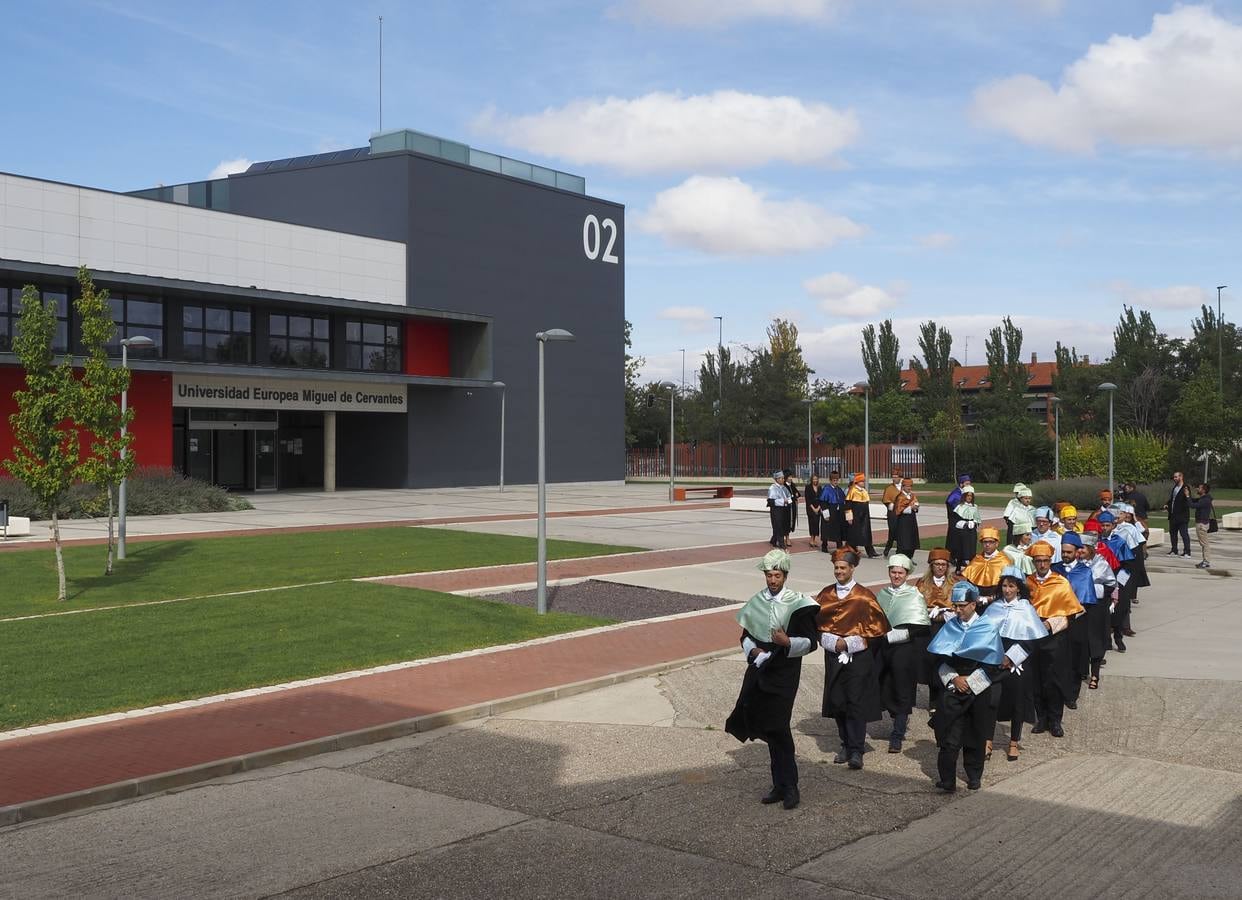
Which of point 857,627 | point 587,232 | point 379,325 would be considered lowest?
point 857,627

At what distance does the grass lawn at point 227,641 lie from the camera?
10.6m

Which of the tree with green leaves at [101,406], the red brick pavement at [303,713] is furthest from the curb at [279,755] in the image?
the tree with green leaves at [101,406]

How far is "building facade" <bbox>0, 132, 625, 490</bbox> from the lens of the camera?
35.5 m

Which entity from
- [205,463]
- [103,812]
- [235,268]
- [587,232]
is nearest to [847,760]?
[103,812]

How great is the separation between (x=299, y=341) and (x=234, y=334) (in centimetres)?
273

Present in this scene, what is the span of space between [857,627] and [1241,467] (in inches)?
1908

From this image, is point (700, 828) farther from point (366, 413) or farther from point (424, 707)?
point (366, 413)

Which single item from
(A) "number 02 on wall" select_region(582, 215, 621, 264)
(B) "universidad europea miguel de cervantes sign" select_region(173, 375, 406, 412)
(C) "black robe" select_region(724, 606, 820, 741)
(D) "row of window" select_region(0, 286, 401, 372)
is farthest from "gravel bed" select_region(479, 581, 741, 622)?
(A) "number 02 on wall" select_region(582, 215, 621, 264)

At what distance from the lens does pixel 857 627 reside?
8.52 metres

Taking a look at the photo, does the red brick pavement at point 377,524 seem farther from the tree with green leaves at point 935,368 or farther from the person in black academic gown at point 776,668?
the tree with green leaves at point 935,368

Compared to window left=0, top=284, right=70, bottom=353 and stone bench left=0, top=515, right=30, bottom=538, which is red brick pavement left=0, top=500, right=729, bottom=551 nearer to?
stone bench left=0, top=515, right=30, bottom=538

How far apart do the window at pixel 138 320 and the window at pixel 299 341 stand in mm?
4276

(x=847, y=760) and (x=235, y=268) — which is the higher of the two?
(x=235, y=268)

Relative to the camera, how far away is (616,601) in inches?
667
